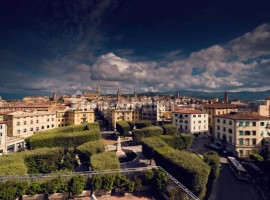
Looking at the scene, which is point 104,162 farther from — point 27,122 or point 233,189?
point 27,122

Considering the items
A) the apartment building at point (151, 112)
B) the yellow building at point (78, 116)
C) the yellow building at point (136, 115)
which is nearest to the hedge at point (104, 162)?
the yellow building at point (78, 116)

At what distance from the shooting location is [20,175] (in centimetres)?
3200

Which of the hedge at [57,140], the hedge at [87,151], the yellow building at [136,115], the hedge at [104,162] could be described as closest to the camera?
the hedge at [104,162]

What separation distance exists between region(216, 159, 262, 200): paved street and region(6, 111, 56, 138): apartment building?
240 feet

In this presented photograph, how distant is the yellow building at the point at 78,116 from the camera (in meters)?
92.4

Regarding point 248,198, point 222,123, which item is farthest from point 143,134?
point 248,198

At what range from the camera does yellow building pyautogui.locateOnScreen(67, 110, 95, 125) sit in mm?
92375

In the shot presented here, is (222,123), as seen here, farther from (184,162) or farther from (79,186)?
(79,186)

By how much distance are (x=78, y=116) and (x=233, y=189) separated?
7558 centimetres

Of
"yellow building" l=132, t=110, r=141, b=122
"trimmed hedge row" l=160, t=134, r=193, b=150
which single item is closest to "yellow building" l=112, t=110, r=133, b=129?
"yellow building" l=132, t=110, r=141, b=122

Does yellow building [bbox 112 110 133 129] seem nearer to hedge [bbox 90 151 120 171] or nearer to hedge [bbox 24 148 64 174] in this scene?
hedge [bbox 24 148 64 174]

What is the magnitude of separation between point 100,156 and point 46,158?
13194 millimetres

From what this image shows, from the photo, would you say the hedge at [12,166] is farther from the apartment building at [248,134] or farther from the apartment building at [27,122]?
the apartment building at [248,134]

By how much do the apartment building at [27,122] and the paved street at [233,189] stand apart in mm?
73179
